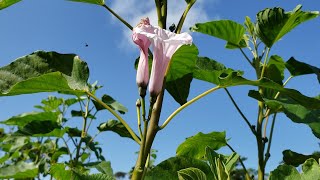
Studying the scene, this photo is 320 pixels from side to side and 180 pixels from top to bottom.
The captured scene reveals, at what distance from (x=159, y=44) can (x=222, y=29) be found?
44.7 inches

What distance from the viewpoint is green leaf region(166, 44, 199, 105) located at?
1588mm

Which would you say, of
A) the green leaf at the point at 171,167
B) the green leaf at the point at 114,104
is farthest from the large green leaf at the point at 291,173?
the green leaf at the point at 114,104

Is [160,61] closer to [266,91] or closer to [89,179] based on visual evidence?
[89,179]

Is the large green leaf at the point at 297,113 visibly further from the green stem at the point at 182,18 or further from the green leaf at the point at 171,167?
the green leaf at the point at 171,167

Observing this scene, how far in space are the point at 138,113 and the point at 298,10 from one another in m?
1.17

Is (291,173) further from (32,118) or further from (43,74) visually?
(32,118)

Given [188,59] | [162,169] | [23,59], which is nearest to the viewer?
[162,169]

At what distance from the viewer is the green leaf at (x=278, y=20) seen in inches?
80.2

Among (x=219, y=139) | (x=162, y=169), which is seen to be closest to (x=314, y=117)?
(x=219, y=139)

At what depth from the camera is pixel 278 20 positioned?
208 cm

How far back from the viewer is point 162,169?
1001mm

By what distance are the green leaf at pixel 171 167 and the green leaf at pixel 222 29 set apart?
1.27 metres

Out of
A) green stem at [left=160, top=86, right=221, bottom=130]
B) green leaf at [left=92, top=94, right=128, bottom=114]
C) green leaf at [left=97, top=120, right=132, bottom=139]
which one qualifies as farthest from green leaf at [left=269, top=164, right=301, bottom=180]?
green leaf at [left=92, top=94, right=128, bottom=114]

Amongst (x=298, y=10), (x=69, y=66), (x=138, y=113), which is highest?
(x=298, y=10)
